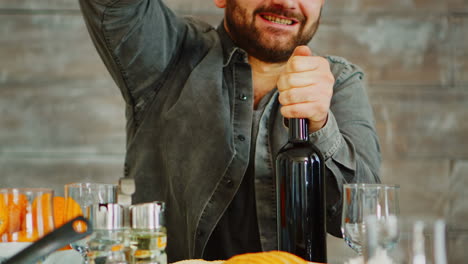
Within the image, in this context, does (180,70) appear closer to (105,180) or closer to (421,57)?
(105,180)

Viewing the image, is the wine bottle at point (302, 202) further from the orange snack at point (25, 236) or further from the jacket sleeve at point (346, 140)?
the orange snack at point (25, 236)

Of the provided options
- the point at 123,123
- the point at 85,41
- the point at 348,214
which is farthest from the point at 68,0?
the point at 348,214

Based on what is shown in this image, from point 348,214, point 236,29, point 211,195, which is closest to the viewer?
point 348,214

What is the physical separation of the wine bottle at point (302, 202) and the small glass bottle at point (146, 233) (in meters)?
0.26

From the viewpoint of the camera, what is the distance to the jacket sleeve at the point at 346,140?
3.64 ft

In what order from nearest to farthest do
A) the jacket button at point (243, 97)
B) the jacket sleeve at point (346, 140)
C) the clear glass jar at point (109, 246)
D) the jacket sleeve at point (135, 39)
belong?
the clear glass jar at point (109, 246)
the jacket sleeve at point (346, 140)
the jacket sleeve at point (135, 39)
the jacket button at point (243, 97)

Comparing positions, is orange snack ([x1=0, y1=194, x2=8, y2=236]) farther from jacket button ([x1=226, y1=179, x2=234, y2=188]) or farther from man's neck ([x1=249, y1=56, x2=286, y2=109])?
man's neck ([x1=249, y1=56, x2=286, y2=109])

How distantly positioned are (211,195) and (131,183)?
76cm

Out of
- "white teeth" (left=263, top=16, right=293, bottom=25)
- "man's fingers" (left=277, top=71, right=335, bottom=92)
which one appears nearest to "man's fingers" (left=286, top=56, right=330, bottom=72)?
"man's fingers" (left=277, top=71, right=335, bottom=92)

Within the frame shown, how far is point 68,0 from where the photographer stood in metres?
2.32

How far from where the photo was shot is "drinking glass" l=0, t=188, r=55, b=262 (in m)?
0.65

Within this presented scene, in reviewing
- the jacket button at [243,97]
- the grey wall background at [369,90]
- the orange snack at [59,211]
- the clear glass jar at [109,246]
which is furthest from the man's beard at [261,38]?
the clear glass jar at [109,246]

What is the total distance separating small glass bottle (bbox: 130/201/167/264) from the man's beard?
36.8 inches

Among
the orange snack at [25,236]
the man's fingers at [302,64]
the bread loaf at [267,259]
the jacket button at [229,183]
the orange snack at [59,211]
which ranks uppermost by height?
the man's fingers at [302,64]
